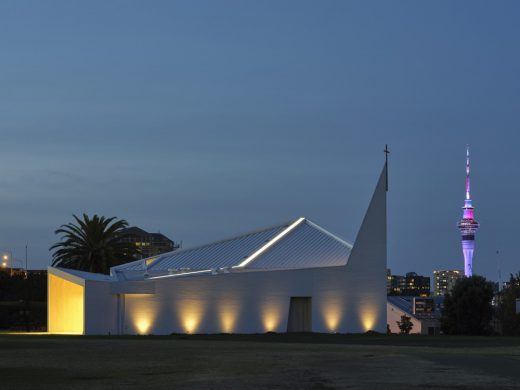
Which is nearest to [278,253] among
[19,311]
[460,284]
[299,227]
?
[299,227]

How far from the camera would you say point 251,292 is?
5312 centimetres

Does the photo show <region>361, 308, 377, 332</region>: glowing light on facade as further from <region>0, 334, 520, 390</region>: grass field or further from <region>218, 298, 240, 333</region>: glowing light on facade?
<region>0, 334, 520, 390</region>: grass field

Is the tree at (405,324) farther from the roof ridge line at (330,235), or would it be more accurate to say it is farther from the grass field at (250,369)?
the grass field at (250,369)

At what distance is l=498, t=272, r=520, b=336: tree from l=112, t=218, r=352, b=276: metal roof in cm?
3467

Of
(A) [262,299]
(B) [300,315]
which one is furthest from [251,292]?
(B) [300,315]

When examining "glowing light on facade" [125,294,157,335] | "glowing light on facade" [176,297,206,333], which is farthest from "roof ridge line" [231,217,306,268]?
"glowing light on facade" [125,294,157,335]

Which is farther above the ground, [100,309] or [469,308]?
[100,309]

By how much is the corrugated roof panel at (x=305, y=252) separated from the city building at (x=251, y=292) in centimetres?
6

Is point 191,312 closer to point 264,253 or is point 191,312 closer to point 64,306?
point 264,253

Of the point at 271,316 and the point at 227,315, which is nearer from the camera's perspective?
the point at 227,315

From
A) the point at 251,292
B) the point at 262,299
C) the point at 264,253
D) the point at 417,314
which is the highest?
the point at 264,253

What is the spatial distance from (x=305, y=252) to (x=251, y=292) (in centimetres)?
605

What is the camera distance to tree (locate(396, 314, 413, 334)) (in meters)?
114

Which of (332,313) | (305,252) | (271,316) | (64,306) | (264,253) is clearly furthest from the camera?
(64,306)
